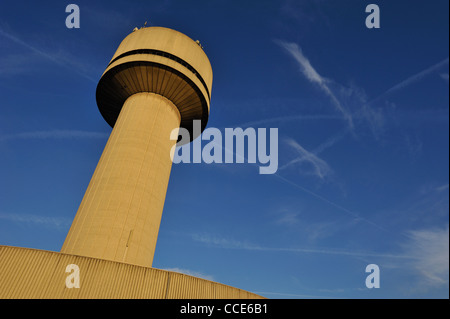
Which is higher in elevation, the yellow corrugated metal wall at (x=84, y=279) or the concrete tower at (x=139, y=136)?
the concrete tower at (x=139, y=136)

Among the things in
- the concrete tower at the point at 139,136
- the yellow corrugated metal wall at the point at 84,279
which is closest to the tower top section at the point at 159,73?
the concrete tower at the point at 139,136

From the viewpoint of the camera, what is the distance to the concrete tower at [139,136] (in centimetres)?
1983

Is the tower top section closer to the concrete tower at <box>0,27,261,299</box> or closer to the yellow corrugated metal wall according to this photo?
the concrete tower at <box>0,27,261,299</box>

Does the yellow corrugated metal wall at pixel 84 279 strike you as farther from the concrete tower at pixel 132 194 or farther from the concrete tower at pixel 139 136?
the concrete tower at pixel 139 136

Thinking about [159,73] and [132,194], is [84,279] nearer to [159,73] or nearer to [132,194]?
[132,194]

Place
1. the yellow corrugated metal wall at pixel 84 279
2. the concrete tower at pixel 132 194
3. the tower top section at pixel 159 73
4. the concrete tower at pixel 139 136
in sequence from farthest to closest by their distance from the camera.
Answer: the tower top section at pixel 159 73 < the concrete tower at pixel 139 136 < the concrete tower at pixel 132 194 < the yellow corrugated metal wall at pixel 84 279

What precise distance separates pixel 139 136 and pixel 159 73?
653cm

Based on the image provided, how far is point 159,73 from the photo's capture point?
26016 millimetres

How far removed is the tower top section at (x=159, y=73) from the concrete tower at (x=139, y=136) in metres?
0.09

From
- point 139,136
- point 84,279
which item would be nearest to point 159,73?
Answer: point 139,136
